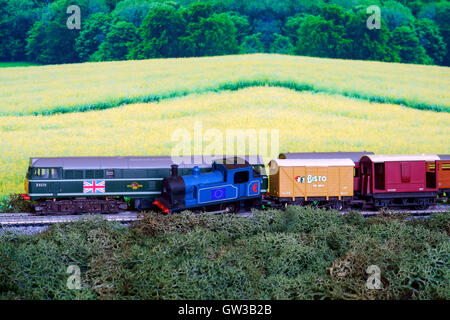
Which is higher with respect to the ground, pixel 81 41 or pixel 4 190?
pixel 81 41

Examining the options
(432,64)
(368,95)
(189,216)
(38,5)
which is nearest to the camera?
(189,216)

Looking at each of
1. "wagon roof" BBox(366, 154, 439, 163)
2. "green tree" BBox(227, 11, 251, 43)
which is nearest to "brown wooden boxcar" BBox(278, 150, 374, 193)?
"wagon roof" BBox(366, 154, 439, 163)

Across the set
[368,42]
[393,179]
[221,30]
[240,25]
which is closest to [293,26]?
[240,25]

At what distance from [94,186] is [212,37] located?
14150mm

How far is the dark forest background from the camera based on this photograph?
1121 inches

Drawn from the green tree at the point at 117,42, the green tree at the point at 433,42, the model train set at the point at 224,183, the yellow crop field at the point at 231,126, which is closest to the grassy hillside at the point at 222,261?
the model train set at the point at 224,183

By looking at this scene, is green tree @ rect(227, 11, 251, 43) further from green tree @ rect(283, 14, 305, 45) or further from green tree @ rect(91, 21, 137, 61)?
green tree @ rect(91, 21, 137, 61)

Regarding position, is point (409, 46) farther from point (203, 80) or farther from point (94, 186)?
point (94, 186)

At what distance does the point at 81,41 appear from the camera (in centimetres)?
2884

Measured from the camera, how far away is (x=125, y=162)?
68.9 ft

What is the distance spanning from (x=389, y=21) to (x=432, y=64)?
4.01 metres
